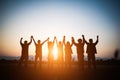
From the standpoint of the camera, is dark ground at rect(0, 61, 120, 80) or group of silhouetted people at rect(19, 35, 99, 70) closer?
dark ground at rect(0, 61, 120, 80)

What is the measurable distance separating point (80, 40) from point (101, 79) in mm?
5618

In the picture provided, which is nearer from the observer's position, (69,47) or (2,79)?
(2,79)

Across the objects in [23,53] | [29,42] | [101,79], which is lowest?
[101,79]

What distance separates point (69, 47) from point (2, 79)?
712 centimetres

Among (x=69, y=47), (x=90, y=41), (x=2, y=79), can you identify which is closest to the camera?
(x=2, y=79)

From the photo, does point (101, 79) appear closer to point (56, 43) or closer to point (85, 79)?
point (85, 79)

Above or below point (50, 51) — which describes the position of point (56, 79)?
below

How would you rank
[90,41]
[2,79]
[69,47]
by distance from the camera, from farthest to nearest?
[69,47] → [90,41] → [2,79]

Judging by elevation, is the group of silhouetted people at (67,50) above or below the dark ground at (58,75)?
above

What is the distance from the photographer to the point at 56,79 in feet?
26.6

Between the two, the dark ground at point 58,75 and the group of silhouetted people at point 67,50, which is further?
the group of silhouetted people at point 67,50

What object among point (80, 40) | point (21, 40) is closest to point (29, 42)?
point (21, 40)

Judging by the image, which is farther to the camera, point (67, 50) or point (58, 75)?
point (67, 50)

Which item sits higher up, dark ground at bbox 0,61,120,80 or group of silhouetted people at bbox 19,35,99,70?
group of silhouetted people at bbox 19,35,99,70
